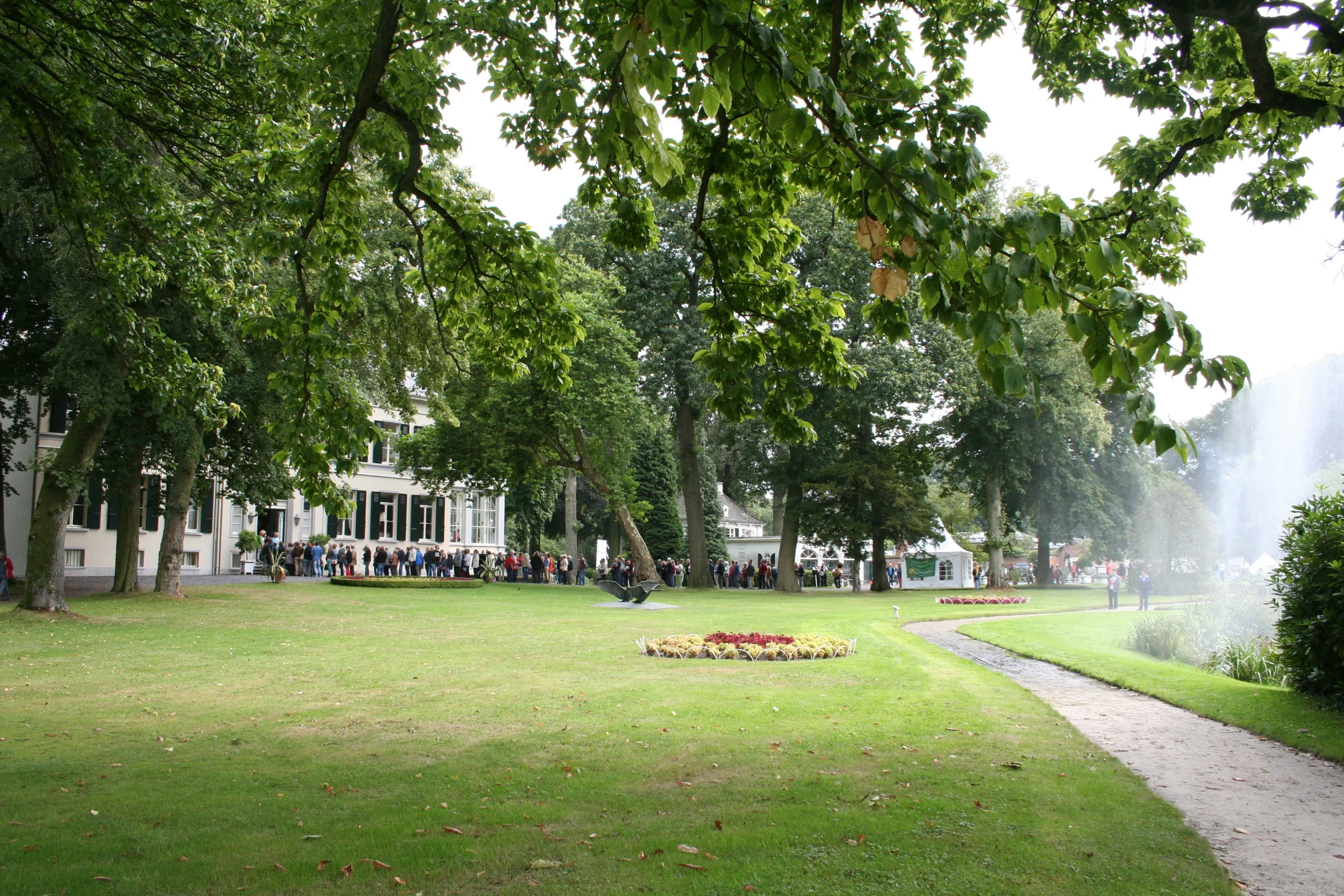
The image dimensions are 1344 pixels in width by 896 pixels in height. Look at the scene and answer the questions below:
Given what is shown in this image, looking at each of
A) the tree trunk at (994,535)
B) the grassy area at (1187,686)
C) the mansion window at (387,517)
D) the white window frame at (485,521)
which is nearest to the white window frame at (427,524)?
the mansion window at (387,517)

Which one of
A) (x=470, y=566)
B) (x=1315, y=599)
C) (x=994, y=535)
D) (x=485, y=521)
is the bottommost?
(x=470, y=566)

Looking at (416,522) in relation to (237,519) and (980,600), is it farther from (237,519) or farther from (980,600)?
Result: (980,600)

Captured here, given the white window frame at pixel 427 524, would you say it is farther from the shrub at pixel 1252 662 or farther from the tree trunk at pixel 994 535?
the shrub at pixel 1252 662

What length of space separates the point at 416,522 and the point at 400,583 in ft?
64.7

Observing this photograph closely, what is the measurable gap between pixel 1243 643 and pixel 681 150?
43.1 ft

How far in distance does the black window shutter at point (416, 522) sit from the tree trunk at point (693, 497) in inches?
741

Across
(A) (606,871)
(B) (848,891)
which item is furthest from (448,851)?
(B) (848,891)

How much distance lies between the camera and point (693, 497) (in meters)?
38.4

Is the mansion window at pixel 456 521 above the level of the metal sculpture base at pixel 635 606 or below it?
above

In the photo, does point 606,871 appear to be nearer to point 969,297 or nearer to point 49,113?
point 969,297

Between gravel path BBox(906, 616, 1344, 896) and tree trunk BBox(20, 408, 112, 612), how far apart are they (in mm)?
17207

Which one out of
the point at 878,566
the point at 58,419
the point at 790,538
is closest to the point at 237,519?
the point at 58,419

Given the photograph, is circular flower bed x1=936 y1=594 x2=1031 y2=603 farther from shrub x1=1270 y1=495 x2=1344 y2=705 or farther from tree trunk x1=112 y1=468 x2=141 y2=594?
tree trunk x1=112 y1=468 x2=141 y2=594

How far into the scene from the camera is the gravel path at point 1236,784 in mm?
4820
